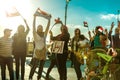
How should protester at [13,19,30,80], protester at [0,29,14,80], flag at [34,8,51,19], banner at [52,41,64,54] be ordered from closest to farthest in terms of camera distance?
protester at [0,29,14,80] → banner at [52,41,64,54] → protester at [13,19,30,80] → flag at [34,8,51,19]

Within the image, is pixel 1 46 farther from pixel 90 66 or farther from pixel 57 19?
pixel 90 66

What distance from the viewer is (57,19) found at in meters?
14.8

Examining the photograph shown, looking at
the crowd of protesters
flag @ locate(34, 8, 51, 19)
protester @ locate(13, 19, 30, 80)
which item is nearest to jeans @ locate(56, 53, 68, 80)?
the crowd of protesters

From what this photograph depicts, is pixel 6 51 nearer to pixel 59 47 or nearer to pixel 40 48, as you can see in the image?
pixel 40 48

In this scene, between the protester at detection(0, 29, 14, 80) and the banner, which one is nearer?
the protester at detection(0, 29, 14, 80)

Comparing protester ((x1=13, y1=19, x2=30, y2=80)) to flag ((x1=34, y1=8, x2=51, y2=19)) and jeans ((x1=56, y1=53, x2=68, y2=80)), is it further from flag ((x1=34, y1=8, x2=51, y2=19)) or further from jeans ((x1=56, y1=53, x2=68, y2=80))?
jeans ((x1=56, y1=53, x2=68, y2=80))

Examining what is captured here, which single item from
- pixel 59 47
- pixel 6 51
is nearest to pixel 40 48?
pixel 59 47

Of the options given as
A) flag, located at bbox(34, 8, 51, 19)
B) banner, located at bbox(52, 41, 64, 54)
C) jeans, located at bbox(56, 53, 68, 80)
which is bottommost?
jeans, located at bbox(56, 53, 68, 80)

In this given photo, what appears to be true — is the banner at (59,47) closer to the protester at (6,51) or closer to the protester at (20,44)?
the protester at (20,44)

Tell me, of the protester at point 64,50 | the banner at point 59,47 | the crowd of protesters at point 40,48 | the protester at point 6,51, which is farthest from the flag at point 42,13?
the protester at point 6,51

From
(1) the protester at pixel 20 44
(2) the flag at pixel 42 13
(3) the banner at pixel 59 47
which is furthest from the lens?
(2) the flag at pixel 42 13

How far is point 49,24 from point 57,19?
33cm

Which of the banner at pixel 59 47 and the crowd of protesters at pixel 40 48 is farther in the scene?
the banner at pixel 59 47

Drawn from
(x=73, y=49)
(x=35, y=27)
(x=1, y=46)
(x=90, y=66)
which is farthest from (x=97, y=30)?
(x=90, y=66)
